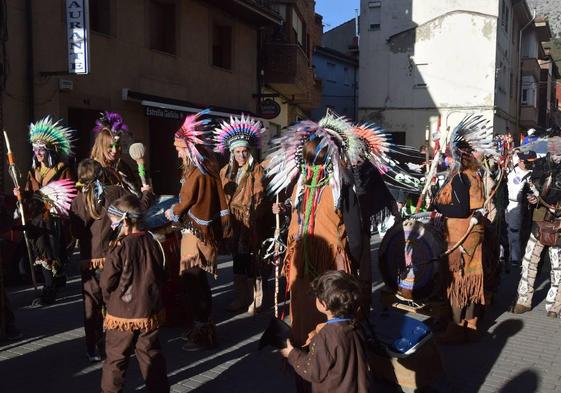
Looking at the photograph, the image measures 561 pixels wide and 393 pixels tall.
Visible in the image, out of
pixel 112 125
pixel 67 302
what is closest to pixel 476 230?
pixel 112 125

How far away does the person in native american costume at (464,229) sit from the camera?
5.23 metres

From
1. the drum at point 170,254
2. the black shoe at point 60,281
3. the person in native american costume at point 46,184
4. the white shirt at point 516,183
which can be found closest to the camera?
the drum at point 170,254

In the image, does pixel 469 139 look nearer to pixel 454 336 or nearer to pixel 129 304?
pixel 454 336

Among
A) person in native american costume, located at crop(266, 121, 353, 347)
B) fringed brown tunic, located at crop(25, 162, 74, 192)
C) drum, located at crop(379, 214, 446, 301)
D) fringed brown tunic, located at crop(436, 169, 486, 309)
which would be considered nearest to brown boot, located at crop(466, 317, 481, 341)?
fringed brown tunic, located at crop(436, 169, 486, 309)

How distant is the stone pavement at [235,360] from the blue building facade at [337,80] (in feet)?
86.6

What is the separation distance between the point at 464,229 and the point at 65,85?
24.8ft

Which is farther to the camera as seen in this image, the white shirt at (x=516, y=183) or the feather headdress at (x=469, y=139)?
the white shirt at (x=516, y=183)

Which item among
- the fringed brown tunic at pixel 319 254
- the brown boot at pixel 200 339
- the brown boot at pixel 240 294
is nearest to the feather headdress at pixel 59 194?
the brown boot at pixel 200 339

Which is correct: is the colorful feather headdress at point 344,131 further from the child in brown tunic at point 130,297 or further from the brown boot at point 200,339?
the brown boot at point 200,339

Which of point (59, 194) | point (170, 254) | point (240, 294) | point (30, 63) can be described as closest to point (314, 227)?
point (170, 254)

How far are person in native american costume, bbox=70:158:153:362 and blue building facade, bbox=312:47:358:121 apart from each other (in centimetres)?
2751

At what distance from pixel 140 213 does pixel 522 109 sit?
37770 mm

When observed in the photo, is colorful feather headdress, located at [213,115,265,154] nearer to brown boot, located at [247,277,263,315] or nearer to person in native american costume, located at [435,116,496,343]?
brown boot, located at [247,277,263,315]

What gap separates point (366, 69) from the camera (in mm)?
28703
